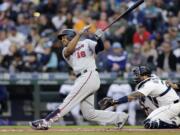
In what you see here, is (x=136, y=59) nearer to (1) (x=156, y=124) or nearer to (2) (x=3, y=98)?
(2) (x=3, y=98)

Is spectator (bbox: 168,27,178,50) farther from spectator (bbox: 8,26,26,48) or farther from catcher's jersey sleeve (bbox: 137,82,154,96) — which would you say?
catcher's jersey sleeve (bbox: 137,82,154,96)

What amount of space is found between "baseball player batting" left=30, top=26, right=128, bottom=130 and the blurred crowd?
6.05 meters

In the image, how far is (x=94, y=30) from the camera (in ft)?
64.9

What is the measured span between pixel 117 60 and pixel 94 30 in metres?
1.62

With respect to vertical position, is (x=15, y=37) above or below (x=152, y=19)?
below

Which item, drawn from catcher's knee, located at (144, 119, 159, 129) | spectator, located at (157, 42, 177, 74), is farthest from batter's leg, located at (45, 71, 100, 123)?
spectator, located at (157, 42, 177, 74)

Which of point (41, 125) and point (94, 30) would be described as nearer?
point (41, 125)

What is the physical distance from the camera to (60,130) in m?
12.2

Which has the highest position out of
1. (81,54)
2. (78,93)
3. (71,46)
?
(71,46)

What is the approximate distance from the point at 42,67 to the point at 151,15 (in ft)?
11.5

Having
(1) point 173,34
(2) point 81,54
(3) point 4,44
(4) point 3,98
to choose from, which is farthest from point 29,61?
(2) point 81,54

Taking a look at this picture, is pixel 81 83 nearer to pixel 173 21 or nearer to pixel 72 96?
pixel 72 96

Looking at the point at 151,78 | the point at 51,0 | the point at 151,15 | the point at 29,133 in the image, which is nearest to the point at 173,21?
the point at 151,15

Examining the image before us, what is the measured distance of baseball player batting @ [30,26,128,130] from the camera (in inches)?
480
